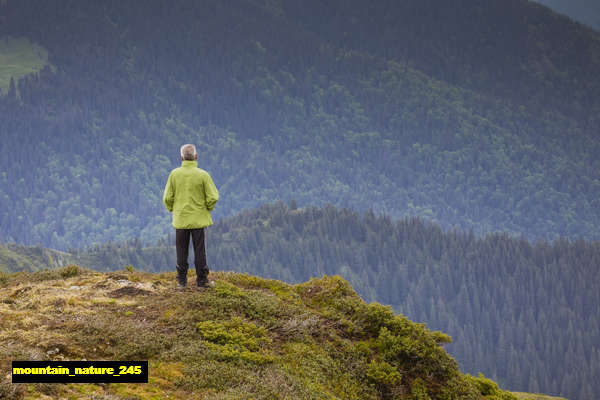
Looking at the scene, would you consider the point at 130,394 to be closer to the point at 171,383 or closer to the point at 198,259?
the point at 171,383

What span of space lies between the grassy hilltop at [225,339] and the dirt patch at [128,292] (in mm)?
61

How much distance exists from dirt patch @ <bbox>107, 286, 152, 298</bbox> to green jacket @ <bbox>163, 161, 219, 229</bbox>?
7.88ft

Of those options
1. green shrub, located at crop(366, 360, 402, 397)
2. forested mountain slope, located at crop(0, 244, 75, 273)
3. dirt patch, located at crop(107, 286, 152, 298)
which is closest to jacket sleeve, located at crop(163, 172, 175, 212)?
dirt patch, located at crop(107, 286, 152, 298)

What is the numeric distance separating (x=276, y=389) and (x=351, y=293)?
8468 mm

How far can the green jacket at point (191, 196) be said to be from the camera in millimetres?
19344

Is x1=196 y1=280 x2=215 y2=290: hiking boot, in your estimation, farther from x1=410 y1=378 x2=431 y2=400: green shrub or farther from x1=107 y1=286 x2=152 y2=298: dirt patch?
x1=410 y1=378 x2=431 y2=400: green shrub

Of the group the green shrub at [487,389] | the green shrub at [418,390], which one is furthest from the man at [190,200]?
the green shrub at [487,389]

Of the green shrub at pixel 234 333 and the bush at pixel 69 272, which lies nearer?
the green shrub at pixel 234 333

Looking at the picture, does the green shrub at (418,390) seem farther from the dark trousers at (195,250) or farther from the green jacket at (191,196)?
the green jacket at (191,196)

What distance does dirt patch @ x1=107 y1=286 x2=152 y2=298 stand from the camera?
19505 mm

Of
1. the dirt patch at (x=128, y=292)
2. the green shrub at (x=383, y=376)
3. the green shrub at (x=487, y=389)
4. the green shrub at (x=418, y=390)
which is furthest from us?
the green shrub at (x=487, y=389)

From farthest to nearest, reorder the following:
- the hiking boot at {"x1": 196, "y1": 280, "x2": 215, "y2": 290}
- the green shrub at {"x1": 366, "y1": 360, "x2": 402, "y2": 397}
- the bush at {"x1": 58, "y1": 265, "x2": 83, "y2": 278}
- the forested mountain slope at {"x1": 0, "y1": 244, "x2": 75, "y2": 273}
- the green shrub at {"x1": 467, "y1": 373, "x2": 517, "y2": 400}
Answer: the forested mountain slope at {"x1": 0, "y1": 244, "x2": 75, "y2": 273}
the bush at {"x1": 58, "y1": 265, "x2": 83, "y2": 278}
the green shrub at {"x1": 467, "y1": 373, "x2": 517, "y2": 400}
the hiking boot at {"x1": 196, "y1": 280, "x2": 215, "y2": 290}
the green shrub at {"x1": 366, "y1": 360, "x2": 402, "y2": 397}

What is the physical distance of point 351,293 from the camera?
2272 cm

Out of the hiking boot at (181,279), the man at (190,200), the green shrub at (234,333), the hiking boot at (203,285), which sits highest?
the man at (190,200)
